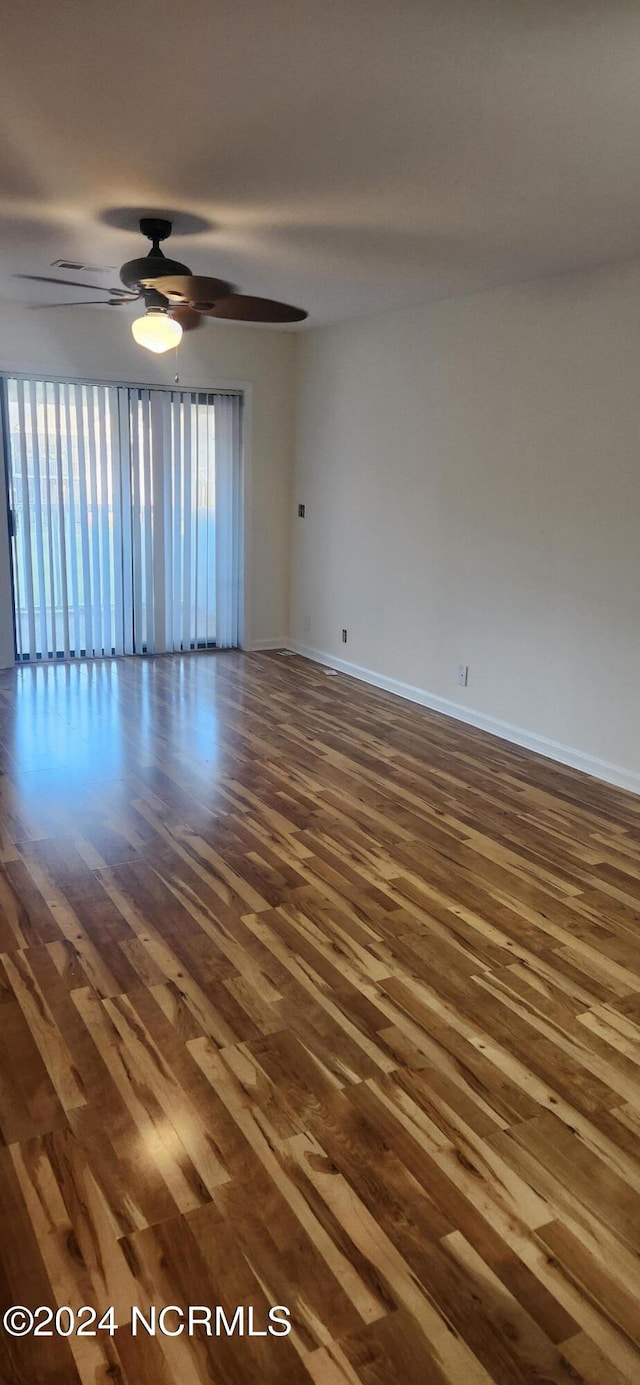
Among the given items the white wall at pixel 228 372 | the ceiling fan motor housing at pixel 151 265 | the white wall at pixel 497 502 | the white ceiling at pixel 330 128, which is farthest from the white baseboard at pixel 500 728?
the ceiling fan motor housing at pixel 151 265

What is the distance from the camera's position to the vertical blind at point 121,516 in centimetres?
622

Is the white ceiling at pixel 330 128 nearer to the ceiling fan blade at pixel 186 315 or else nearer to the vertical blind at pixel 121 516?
the ceiling fan blade at pixel 186 315

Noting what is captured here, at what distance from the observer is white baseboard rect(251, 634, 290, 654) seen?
7.31 meters

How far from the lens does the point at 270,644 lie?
24.3 feet

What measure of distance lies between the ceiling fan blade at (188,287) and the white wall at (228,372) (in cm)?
256

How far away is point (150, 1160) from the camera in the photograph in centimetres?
194

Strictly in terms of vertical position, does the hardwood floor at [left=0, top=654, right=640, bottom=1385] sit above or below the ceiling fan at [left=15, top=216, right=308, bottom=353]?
below

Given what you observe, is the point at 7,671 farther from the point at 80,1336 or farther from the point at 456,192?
the point at 80,1336

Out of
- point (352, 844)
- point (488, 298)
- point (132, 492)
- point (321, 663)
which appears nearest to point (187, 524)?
point (132, 492)

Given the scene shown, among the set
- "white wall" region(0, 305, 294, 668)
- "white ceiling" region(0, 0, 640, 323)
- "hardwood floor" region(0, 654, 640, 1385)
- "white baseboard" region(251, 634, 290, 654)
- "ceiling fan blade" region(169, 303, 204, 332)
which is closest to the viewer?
"hardwood floor" region(0, 654, 640, 1385)

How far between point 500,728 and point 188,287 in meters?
2.88

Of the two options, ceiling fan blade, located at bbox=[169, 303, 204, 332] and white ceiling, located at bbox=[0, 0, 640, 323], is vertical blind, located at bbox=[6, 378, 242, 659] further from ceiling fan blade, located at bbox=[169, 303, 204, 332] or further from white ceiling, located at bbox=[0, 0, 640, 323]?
white ceiling, located at bbox=[0, 0, 640, 323]

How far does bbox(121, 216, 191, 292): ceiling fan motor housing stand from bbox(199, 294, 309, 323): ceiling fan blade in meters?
0.21

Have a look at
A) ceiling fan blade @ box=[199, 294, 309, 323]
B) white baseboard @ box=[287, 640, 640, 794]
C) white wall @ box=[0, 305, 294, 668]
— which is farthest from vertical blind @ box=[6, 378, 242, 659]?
ceiling fan blade @ box=[199, 294, 309, 323]
